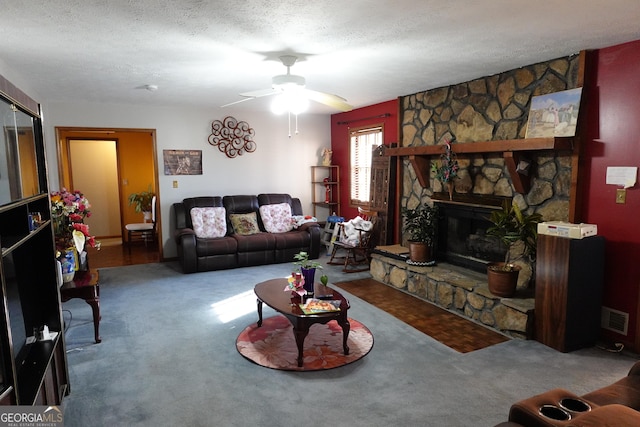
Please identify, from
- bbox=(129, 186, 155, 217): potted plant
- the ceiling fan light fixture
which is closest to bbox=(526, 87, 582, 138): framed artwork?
the ceiling fan light fixture

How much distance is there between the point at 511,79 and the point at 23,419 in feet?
14.3

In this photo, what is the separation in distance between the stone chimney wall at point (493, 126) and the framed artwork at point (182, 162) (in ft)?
10.6

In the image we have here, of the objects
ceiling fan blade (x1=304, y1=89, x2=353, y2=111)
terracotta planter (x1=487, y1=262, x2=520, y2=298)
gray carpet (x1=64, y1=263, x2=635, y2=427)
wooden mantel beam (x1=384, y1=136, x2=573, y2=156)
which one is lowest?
gray carpet (x1=64, y1=263, x2=635, y2=427)

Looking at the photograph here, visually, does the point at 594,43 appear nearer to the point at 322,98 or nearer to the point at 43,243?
the point at 322,98

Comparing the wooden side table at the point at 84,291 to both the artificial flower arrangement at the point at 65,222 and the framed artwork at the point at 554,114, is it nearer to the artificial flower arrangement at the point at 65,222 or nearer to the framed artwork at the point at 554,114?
the artificial flower arrangement at the point at 65,222

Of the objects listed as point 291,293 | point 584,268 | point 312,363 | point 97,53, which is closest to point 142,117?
point 97,53

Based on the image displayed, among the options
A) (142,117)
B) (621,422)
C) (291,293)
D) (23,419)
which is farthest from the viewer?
(142,117)

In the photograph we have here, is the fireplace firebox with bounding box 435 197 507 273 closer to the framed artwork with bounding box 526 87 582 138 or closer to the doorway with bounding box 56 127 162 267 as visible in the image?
the framed artwork with bounding box 526 87 582 138

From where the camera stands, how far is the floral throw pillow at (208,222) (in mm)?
5930

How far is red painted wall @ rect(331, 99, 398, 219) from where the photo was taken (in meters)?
5.74

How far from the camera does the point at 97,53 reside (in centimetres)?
315

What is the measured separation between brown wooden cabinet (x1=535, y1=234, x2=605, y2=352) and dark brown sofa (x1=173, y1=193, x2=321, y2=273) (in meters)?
3.58

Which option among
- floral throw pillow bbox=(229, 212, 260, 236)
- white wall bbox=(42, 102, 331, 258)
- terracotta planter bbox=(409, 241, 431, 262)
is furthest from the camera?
floral throw pillow bbox=(229, 212, 260, 236)

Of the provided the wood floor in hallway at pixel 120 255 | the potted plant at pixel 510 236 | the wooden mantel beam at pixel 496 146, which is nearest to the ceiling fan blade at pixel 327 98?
the wooden mantel beam at pixel 496 146
